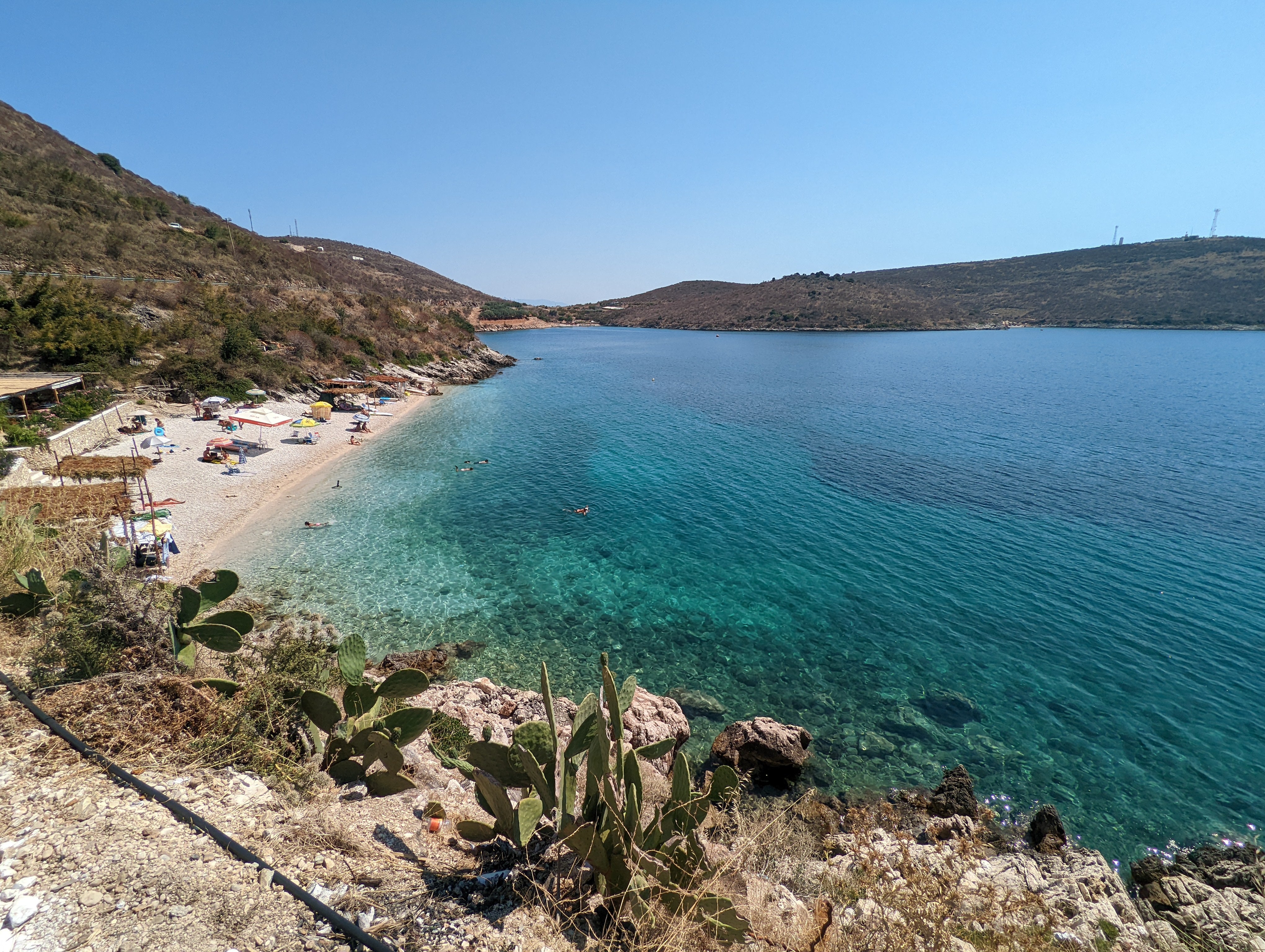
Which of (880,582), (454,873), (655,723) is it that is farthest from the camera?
(880,582)

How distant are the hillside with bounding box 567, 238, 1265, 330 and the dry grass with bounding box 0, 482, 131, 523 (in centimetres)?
14734

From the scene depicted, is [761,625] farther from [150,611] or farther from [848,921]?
[150,611]

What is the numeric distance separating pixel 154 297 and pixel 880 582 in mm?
47796

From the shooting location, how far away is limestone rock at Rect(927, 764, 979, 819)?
30.8 ft

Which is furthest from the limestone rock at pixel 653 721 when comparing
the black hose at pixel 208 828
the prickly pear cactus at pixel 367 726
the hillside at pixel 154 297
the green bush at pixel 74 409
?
the hillside at pixel 154 297

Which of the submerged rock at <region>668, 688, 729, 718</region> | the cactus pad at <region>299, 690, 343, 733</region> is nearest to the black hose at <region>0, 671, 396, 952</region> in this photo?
the cactus pad at <region>299, 690, 343, 733</region>

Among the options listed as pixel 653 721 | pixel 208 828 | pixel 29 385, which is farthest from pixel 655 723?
pixel 29 385

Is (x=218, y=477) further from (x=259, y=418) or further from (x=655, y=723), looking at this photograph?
(x=655, y=723)

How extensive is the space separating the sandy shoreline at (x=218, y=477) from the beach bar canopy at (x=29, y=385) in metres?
3.17

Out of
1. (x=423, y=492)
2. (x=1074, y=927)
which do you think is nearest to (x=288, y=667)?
(x=1074, y=927)

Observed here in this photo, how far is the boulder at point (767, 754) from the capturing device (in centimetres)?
1006

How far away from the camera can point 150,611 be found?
21.3 feet

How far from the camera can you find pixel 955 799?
31.1 feet

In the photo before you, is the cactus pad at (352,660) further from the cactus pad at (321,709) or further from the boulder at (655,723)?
the boulder at (655,723)
